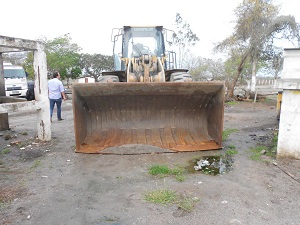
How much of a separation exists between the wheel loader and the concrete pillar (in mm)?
1016

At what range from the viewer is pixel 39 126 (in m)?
6.02

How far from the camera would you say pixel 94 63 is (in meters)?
29.6

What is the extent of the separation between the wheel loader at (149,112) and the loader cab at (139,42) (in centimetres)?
113

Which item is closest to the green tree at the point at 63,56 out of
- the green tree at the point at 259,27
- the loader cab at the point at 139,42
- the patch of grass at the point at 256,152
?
the green tree at the point at 259,27

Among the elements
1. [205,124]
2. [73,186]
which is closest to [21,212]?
[73,186]

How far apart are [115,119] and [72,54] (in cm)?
1954

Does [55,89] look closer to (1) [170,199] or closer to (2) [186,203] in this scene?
(1) [170,199]

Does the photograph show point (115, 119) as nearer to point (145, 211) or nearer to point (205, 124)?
point (205, 124)

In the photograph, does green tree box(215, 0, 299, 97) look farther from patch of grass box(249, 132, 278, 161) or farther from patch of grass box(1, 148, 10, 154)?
patch of grass box(1, 148, 10, 154)

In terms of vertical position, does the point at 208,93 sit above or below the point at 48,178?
above

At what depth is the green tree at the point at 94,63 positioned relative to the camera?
29328 millimetres

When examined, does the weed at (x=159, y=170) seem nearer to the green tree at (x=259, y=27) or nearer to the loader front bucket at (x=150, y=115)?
the loader front bucket at (x=150, y=115)

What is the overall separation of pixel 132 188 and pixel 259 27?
45.3 ft

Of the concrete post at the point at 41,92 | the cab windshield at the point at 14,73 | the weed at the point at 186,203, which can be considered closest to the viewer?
the weed at the point at 186,203
